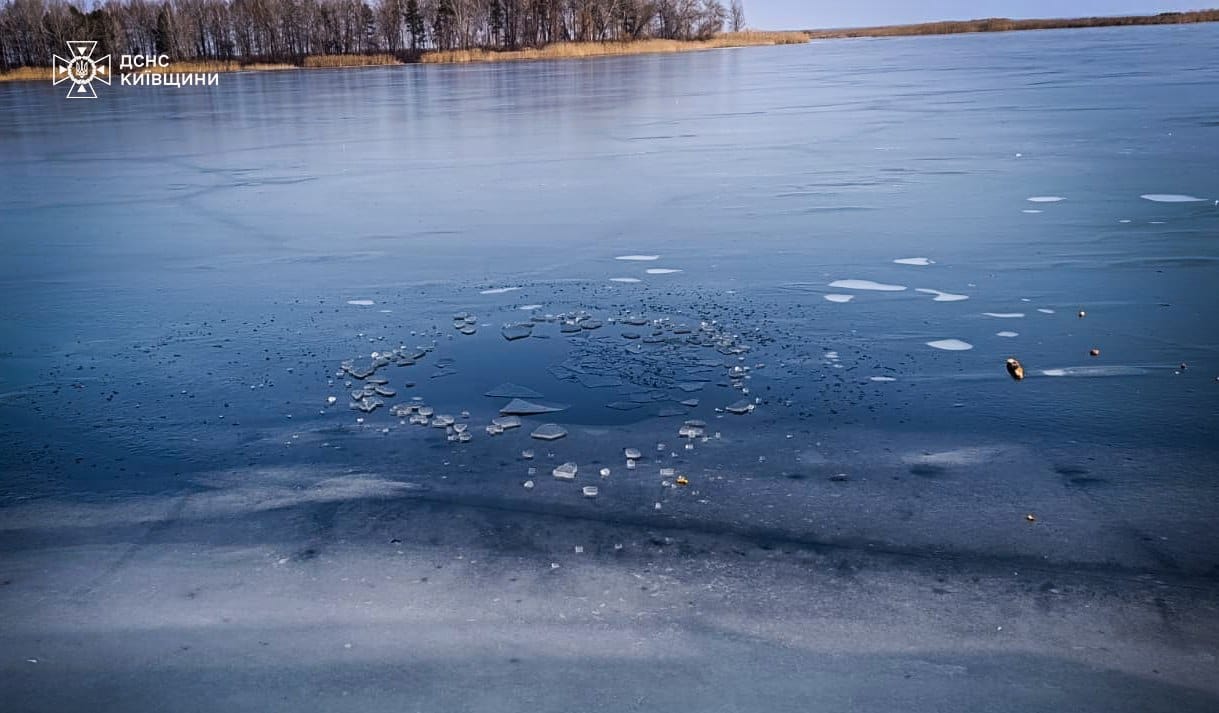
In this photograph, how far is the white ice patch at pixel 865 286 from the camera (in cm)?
632

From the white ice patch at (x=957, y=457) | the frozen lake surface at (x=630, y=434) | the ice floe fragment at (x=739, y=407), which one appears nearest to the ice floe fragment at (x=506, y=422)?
the frozen lake surface at (x=630, y=434)

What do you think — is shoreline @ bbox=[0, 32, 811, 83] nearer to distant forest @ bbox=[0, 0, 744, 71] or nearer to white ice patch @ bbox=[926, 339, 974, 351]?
distant forest @ bbox=[0, 0, 744, 71]

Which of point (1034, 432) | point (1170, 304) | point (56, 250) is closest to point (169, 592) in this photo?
point (1034, 432)

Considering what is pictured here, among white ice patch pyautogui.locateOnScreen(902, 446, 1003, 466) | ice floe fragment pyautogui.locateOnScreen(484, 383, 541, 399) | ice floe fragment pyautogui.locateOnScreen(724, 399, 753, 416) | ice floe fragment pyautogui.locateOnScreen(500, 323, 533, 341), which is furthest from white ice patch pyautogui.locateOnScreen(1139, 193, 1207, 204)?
ice floe fragment pyautogui.locateOnScreen(484, 383, 541, 399)

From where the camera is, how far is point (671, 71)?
4006 centimetres

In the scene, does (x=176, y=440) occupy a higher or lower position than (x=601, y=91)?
lower

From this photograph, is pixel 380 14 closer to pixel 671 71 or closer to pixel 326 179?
pixel 671 71

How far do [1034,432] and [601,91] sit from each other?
24.4 m

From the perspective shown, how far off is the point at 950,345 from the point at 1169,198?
486 centimetres

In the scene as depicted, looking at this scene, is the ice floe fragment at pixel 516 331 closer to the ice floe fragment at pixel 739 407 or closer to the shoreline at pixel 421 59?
the ice floe fragment at pixel 739 407

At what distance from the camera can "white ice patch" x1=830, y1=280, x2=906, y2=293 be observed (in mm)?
6324

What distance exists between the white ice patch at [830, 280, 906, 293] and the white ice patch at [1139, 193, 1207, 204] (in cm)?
380

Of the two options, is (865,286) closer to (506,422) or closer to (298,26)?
(506,422)

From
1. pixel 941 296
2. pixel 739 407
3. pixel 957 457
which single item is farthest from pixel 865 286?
pixel 957 457
